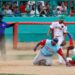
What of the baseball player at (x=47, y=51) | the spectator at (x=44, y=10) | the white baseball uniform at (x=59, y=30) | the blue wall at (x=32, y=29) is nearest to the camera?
the baseball player at (x=47, y=51)

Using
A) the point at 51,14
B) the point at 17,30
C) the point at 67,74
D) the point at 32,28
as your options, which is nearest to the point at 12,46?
the point at 17,30

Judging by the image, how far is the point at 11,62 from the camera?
48.3 feet

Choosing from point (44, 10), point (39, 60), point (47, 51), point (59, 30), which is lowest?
point (39, 60)

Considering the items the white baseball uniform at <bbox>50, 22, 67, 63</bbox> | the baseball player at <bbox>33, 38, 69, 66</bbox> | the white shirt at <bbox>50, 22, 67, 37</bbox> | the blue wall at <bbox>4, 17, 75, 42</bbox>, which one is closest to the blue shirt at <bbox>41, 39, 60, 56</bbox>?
the baseball player at <bbox>33, 38, 69, 66</bbox>

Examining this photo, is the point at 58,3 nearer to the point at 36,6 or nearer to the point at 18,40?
the point at 36,6

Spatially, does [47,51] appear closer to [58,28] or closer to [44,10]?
[58,28]

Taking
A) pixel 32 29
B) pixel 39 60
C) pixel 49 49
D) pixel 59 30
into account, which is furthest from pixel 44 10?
pixel 49 49

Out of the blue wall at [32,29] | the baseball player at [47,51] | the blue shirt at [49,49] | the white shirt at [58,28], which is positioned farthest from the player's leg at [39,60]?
the blue wall at [32,29]

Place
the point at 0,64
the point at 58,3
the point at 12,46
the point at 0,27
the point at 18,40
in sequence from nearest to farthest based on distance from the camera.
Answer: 1. the point at 0,64
2. the point at 0,27
3. the point at 12,46
4. the point at 18,40
5. the point at 58,3

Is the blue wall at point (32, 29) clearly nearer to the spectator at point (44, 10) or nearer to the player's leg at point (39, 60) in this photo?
the spectator at point (44, 10)

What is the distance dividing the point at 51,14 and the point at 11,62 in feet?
27.4

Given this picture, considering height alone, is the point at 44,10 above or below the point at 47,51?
above

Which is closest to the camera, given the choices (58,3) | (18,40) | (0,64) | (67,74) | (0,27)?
(67,74)

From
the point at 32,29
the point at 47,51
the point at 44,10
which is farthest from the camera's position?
the point at 44,10
